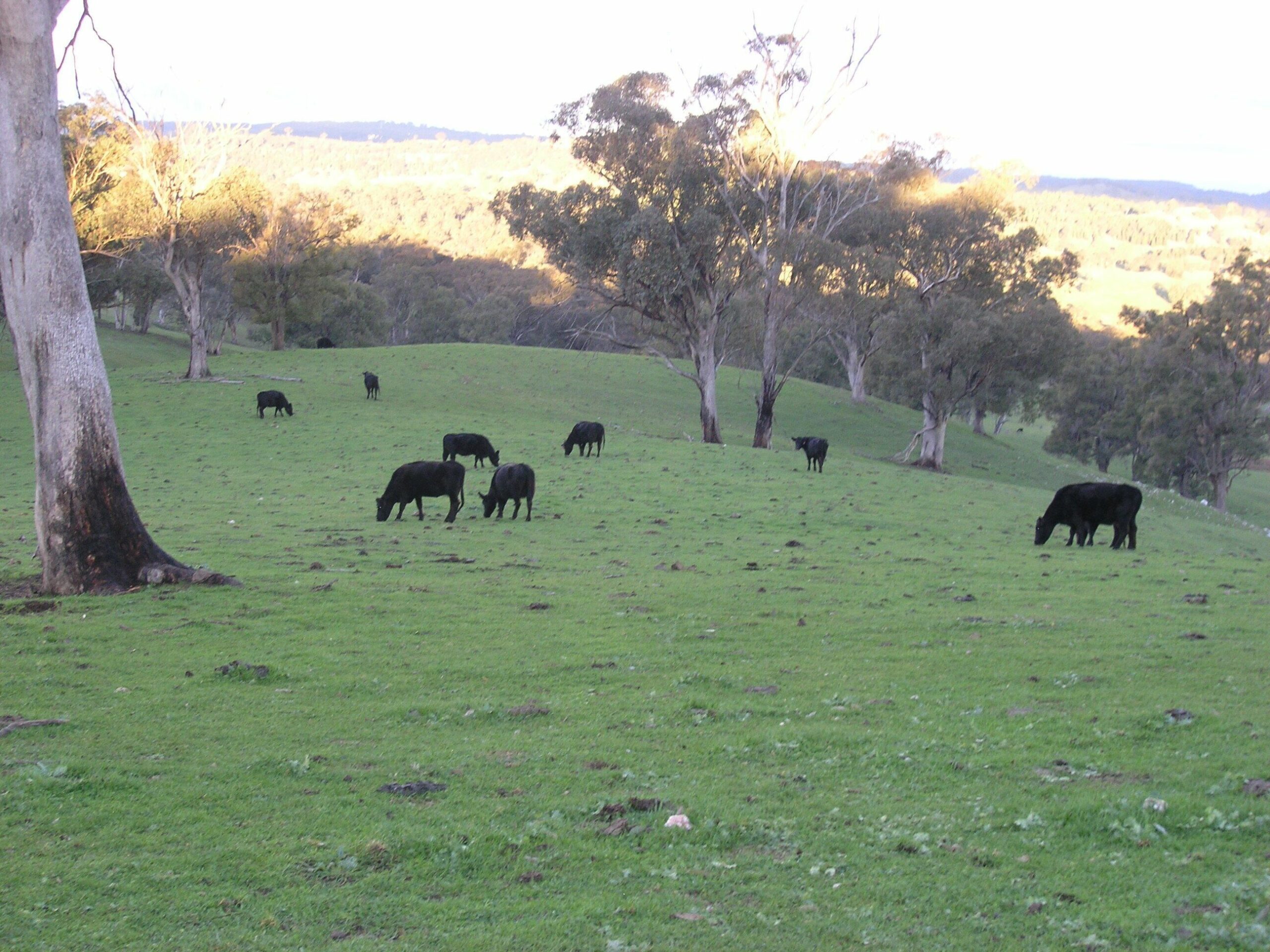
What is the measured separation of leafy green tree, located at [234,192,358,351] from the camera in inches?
Result: 2176

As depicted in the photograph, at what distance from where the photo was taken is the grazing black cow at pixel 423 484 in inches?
795

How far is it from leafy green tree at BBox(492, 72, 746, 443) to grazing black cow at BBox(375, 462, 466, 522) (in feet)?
66.0

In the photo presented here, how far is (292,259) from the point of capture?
5631cm

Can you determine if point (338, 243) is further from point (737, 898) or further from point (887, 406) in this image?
point (737, 898)

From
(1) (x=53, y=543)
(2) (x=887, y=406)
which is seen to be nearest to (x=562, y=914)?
(1) (x=53, y=543)

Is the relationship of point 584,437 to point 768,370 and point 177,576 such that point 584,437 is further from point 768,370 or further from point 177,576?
point 177,576

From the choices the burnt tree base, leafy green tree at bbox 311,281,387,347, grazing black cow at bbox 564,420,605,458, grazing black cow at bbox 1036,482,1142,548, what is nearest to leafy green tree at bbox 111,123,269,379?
grazing black cow at bbox 564,420,605,458

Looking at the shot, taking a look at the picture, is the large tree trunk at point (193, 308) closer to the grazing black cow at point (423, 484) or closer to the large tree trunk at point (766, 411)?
the large tree trunk at point (766, 411)

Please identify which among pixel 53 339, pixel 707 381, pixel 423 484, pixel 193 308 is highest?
pixel 193 308

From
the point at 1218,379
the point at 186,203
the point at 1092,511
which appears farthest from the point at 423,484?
the point at 1218,379

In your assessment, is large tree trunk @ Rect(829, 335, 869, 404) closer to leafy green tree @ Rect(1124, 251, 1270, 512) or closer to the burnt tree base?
leafy green tree @ Rect(1124, 251, 1270, 512)

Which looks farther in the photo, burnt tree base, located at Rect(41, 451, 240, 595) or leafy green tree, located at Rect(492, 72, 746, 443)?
leafy green tree, located at Rect(492, 72, 746, 443)

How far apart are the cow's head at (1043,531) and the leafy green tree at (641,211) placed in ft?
64.8

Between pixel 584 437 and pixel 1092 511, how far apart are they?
1540cm
